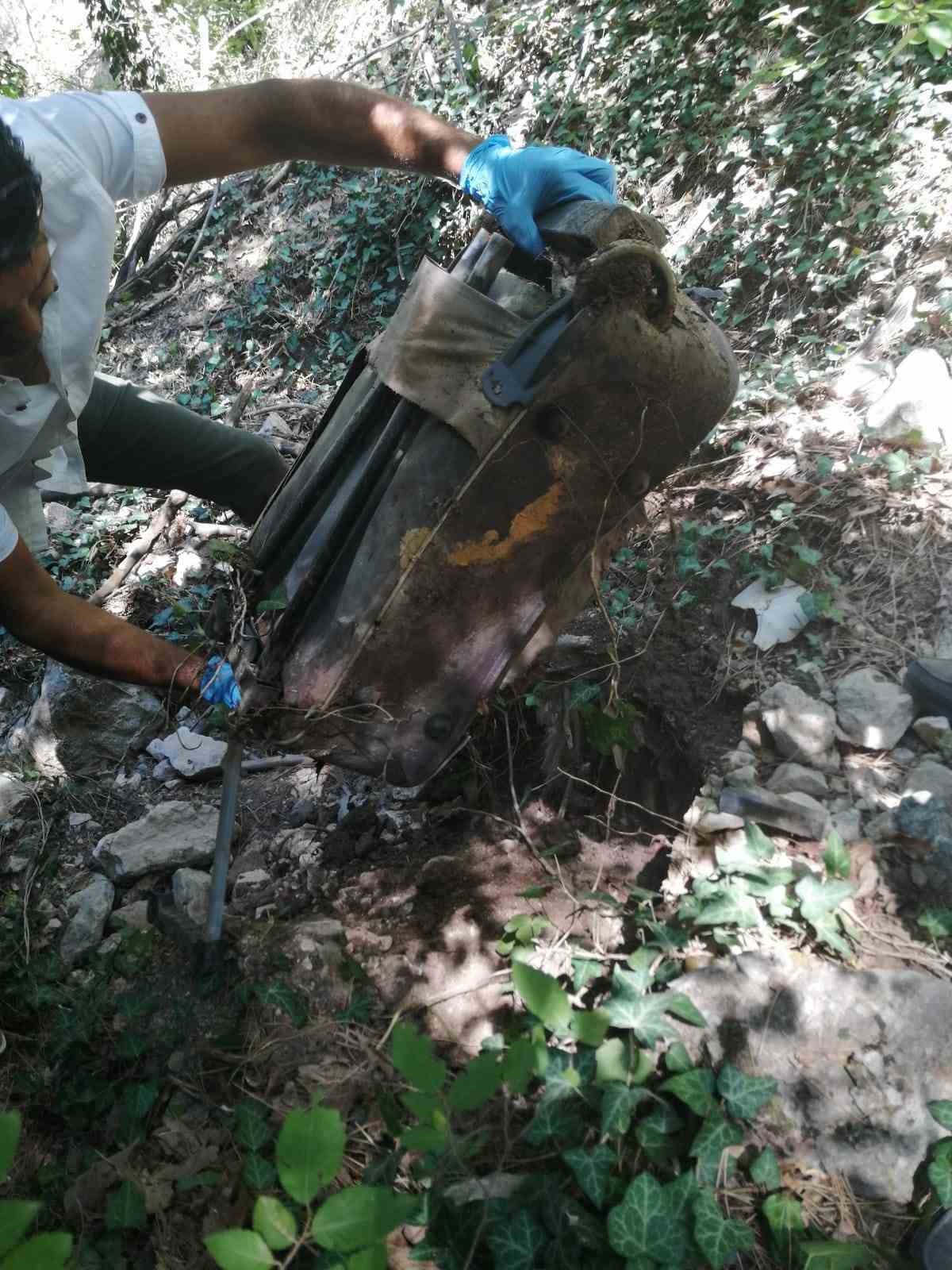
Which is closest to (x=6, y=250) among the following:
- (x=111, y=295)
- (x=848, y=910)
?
(x=848, y=910)

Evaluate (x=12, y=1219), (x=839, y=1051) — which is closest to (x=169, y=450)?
(x=12, y=1219)

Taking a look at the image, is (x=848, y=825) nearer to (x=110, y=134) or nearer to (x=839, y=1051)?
(x=839, y=1051)

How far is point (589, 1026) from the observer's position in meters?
1.36

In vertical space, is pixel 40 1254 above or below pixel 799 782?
above

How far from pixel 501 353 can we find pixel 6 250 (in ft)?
3.29

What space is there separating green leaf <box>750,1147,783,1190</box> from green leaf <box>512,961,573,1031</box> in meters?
0.36

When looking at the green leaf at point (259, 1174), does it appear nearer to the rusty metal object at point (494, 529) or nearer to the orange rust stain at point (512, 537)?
the rusty metal object at point (494, 529)

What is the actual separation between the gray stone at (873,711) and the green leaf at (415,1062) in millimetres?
1494

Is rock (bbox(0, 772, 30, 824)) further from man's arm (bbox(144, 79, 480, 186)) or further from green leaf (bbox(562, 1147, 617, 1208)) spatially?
green leaf (bbox(562, 1147, 617, 1208))

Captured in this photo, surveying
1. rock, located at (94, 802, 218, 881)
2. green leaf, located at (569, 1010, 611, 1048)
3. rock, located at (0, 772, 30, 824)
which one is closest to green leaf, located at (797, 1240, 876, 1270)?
green leaf, located at (569, 1010, 611, 1048)

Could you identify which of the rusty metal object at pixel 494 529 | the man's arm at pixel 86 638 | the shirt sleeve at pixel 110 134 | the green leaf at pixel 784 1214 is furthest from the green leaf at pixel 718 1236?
the shirt sleeve at pixel 110 134

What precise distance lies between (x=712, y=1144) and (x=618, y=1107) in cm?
15

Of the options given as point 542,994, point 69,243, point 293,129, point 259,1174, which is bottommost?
point 259,1174

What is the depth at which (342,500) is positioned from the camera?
5.41ft
